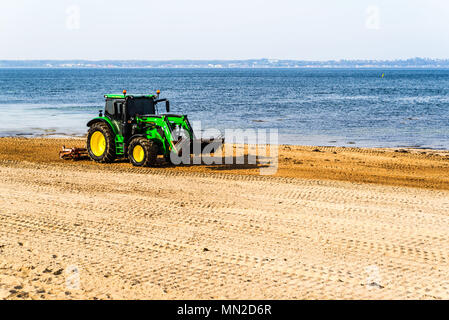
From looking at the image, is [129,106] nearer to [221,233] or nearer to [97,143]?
[97,143]

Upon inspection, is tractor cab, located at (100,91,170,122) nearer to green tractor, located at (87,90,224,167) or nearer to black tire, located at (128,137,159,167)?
green tractor, located at (87,90,224,167)

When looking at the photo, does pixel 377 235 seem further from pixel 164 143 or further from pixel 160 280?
pixel 164 143

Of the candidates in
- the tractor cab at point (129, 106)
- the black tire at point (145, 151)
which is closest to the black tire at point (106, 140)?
the tractor cab at point (129, 106)

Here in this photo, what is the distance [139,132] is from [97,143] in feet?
7.08

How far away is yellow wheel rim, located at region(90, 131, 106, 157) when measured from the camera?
58.7 feet

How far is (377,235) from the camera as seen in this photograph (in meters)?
10.3

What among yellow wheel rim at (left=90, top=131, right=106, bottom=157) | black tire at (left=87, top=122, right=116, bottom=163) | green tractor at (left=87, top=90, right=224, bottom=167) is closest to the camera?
green tractor at (left=87, top=90, right=224, bottom=167)

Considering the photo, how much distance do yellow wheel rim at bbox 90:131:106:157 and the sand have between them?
810mm

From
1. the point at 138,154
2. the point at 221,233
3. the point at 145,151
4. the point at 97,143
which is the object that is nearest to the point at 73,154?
the point at 97,143

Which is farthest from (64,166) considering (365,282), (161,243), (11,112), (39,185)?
(11,112)

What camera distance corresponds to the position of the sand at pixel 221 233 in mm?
7801

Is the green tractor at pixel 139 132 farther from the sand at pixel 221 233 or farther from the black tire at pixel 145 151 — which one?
the sand at pixel 221 233

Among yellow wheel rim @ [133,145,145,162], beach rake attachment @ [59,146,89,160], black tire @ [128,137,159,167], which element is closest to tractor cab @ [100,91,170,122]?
black tire @ [128,137,159,167]

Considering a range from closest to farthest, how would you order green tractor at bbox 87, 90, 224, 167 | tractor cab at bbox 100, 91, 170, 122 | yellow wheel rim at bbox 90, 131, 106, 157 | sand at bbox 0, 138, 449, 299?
sand at bbox 0, 138, 449, 299 → green tractor at bbox 87, 90, 224, 167 → tractor cab at bbox 100, 91, 170, 122 → yellow wheel rim at bbox 90, 131, 106, 157
